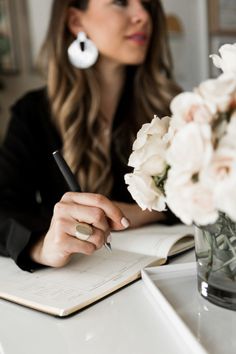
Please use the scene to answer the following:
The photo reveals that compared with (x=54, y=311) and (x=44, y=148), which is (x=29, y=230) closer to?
(x=54, y=311)

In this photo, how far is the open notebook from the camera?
1.84ft

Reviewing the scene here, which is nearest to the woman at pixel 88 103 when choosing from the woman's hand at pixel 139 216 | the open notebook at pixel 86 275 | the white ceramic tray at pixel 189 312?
the woman's hand at pixel 139 216

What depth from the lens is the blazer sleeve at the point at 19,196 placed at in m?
0.75

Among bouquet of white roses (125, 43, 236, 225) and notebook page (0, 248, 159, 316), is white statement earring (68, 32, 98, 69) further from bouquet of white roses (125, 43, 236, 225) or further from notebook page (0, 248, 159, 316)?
bouquet of white roses (125, 43, 236, 225)

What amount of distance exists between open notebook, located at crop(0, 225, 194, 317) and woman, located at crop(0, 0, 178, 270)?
40 cm

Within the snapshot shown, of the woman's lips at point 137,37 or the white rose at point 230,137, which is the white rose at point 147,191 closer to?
the white rose at point 230,137

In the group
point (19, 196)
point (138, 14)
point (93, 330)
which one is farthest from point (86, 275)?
point (138, 14)

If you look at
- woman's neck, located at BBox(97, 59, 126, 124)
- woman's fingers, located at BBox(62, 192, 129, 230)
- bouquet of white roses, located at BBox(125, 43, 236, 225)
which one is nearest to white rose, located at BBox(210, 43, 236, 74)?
bouquet of white roses, located at BBox(125, 43, 236, 225)

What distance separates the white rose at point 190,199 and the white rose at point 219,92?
0.24 ft

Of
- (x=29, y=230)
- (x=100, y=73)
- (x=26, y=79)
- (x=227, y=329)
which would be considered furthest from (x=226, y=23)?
(x=227, y=329)

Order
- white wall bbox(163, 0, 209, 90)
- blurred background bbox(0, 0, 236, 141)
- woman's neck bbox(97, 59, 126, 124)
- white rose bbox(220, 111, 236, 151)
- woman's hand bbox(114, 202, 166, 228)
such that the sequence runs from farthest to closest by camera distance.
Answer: white wall bbox(163, 0, 209, 90)
blurred background bbox(0, 0, 236, 141)
woman's neck bbox(97, 59, 126, 124)
woman's hand bbox(114, 202, 166, 228)
white rose bbox(220, 111, 236, 151)

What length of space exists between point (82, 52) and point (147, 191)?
906 mm

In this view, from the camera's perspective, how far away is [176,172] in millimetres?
398

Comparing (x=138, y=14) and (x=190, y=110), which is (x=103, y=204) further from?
(x=138, y=14)
